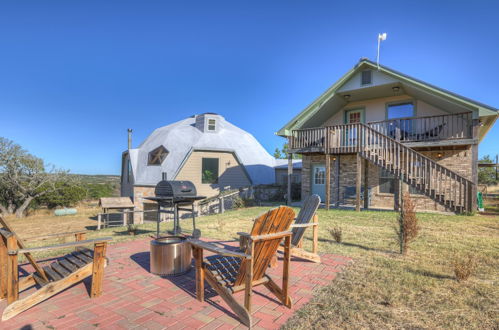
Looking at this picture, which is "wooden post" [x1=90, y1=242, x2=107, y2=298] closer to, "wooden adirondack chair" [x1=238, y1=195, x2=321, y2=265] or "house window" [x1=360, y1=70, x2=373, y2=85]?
"wooden adirondack chair" [x1=238, y1=195, x2=321, y2=265]

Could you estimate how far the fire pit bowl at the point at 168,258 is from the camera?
13.0ft

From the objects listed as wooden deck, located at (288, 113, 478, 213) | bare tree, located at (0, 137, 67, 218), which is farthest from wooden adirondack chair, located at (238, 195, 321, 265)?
bare tree, located at (0, 137, 67, 218)

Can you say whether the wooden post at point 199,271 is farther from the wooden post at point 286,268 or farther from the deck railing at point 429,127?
the deck railing at point 429,127

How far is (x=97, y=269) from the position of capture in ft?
10.6

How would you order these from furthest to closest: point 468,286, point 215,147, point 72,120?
point 72,120
point 215,147
point 468,286

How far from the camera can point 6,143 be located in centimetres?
2159

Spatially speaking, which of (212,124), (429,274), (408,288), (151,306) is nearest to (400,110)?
(429,274)

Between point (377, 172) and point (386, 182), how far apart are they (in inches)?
26.4

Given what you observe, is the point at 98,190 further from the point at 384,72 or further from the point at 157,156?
the point at 384,72

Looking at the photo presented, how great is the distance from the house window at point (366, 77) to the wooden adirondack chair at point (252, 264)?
1291 centimetres

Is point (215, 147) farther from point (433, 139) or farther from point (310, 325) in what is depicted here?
point (310, 325)

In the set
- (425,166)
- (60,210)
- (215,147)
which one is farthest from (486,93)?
(60,210)

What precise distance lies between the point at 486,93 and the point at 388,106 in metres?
18.5

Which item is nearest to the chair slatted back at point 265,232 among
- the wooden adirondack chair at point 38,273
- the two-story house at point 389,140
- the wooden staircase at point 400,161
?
the wooden adirondack chair at point 38,273
